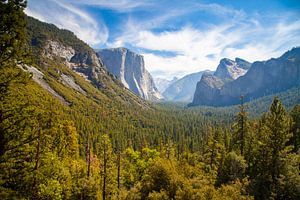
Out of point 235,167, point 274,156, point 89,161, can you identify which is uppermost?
point 274,156

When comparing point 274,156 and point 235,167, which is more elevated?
point 274,156

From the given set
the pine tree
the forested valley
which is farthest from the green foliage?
the pine tree

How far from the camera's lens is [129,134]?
14200cm

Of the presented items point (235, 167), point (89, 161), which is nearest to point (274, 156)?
point (235, 167)

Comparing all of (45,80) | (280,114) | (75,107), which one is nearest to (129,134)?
(75,107)

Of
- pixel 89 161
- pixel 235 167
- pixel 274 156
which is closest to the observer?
pixel 274 156

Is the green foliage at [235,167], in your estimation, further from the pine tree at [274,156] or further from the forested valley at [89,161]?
the pine tree at [274,156]

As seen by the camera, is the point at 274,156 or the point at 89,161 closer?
the point at 274,156

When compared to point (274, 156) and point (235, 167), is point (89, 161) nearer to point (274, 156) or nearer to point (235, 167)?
point (235, 167)

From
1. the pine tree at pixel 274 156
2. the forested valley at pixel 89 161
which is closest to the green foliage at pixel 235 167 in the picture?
the forested valley at pixel 89 161

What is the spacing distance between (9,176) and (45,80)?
18521 cm

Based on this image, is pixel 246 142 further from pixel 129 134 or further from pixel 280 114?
pixel 129 134

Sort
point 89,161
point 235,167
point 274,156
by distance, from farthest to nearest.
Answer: point 235,167, point 89,161, point 274,156

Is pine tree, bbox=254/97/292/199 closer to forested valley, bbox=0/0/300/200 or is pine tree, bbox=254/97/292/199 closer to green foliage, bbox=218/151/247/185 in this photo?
forested valley, bbox=0/0/300/200
